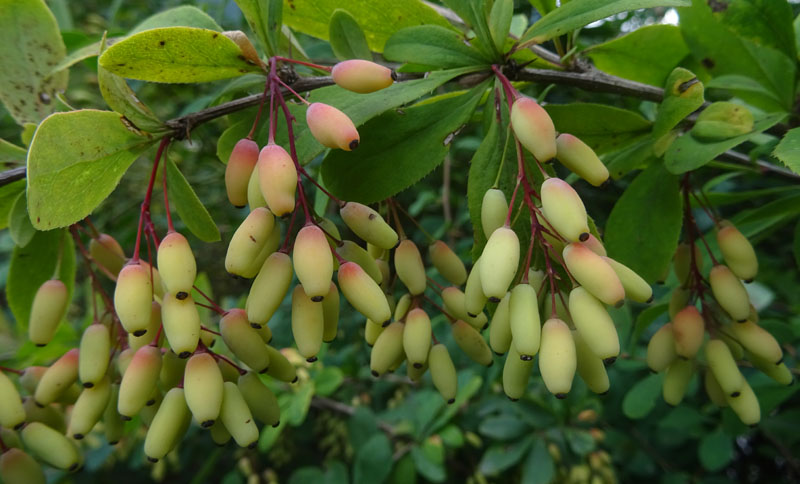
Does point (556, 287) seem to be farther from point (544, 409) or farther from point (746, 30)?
point (544, 409)

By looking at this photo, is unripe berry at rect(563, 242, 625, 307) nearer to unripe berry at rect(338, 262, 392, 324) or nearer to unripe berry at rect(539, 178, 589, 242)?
unripe berry at rect(539, 178, 589, 242)

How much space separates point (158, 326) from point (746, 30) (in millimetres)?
827

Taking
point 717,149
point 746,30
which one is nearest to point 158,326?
point 717,149

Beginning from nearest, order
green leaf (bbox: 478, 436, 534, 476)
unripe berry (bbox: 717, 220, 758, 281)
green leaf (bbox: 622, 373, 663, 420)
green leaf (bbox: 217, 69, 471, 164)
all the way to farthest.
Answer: green leaf (bbox: 217, 69, 471, 164)
unripe berry (bbox: 717, 220, 758, 281)
green leaf (bbox: 622, 373, 663, 420)
green leaf (bbox: 478, 436, 534, 476)

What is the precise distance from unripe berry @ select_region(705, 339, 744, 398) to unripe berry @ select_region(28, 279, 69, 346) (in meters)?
0.83

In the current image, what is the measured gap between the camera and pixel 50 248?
3.05 feet

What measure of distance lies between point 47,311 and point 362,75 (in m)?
0.53

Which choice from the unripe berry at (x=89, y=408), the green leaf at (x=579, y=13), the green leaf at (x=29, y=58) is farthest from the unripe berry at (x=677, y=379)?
the green leaf at (x=29, y=58)

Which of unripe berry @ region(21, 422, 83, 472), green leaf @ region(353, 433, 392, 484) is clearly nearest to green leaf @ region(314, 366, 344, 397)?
green leaf @ region(353, 433, 392, 484)

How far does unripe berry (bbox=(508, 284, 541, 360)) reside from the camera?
0.61 meters

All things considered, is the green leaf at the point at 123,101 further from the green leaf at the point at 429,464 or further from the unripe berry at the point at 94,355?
the green leaf at the point at 429,464

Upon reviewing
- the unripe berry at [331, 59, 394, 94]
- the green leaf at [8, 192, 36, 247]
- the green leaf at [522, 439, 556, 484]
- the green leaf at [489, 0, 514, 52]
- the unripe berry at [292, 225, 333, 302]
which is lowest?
the green leaf at [522, 439, 556, 484]

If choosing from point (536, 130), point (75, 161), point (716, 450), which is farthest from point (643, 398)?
point (75, 161)

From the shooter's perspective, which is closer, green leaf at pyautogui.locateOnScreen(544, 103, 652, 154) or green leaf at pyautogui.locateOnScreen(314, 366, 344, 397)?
green leaf at pyautogui.locateOnScreen(544, 103, 652, 154)
